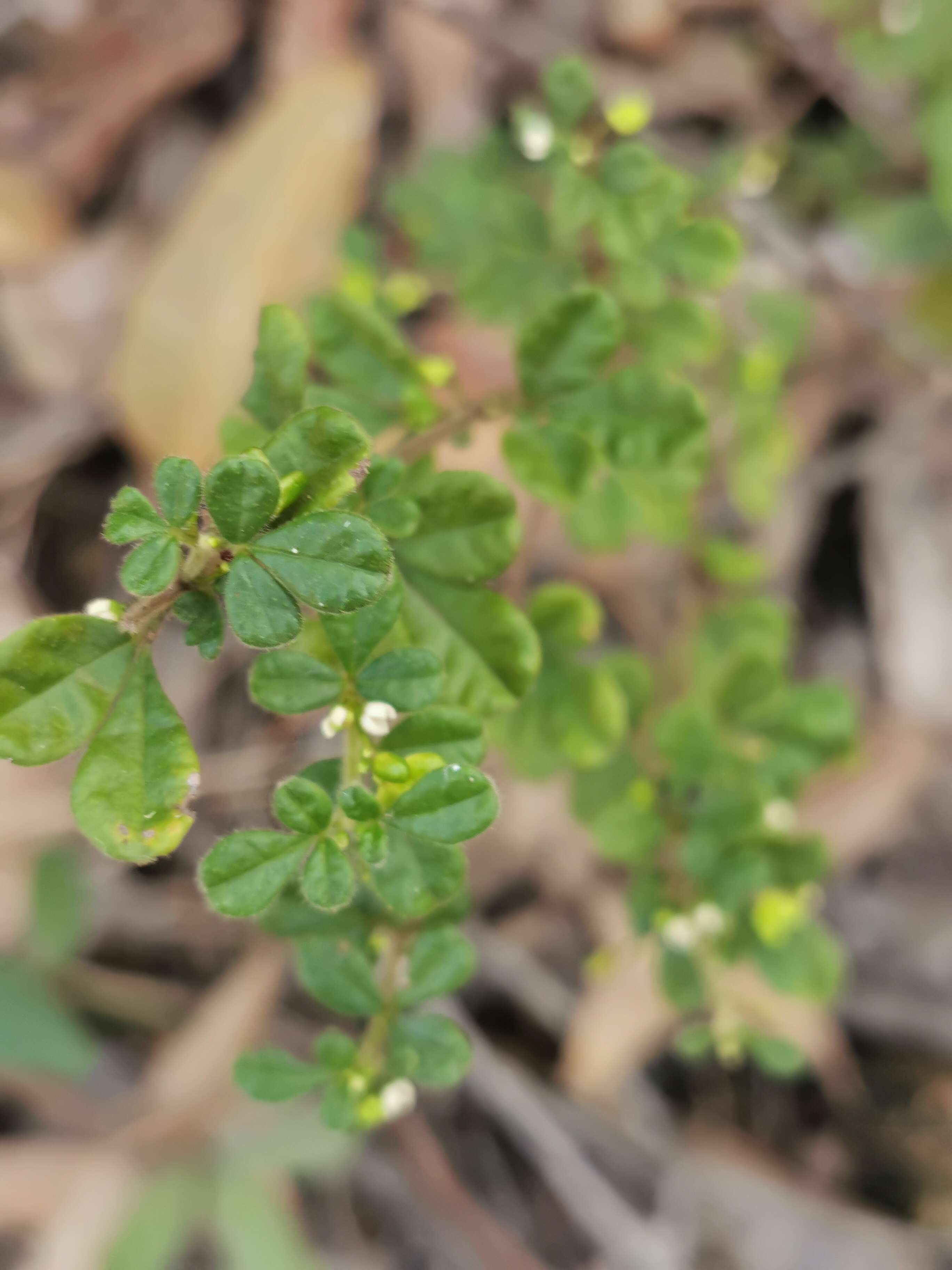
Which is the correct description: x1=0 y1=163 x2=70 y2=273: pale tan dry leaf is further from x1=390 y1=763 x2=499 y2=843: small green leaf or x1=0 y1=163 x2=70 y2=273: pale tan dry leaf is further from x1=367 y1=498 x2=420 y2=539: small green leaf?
x1=390 y1=763 x2=499 y2=843: small green leaf

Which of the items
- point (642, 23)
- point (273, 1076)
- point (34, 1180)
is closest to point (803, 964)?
point (273, 1076)

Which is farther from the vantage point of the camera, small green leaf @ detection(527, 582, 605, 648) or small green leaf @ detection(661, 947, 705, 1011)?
small green leaf @ detection(661, 947, 705, 1011)

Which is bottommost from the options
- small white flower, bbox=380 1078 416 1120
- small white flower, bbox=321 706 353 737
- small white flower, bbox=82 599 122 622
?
small white flower, bbox=380 1078 416 1120

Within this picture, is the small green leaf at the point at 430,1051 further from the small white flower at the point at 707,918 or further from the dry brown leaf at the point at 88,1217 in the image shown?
the dry brown leaf at the point at 88,1217

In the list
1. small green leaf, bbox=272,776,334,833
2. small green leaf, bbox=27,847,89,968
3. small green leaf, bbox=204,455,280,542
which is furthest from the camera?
small green leaf, bbox=27,847,89,968

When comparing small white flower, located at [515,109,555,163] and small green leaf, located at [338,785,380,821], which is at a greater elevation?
small white flower, located at [515,109,555,163]

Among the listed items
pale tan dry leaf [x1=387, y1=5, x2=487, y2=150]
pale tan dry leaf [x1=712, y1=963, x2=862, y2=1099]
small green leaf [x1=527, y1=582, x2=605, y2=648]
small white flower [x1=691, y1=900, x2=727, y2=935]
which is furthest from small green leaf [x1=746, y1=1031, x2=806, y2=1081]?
pale tan dry leaf [x1=387, y1=5, x2=487, y2=150]

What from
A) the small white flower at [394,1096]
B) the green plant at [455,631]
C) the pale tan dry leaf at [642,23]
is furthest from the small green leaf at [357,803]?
the pale tan dry leaf at [642,23]

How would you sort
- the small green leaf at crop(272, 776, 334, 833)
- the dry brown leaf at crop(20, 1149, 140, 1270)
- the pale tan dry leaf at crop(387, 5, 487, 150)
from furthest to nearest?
the pale tan dry leaf at crop(387, 5, 487, 150), the dry brown leaf at crop(20, 1149, 140, 1270), the small green leaf at crop(272, 776, 334, 833)

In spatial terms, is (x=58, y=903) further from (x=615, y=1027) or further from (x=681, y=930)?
(x=681, y=930)
